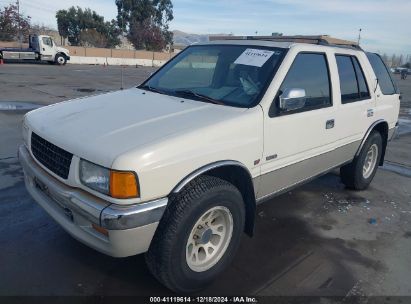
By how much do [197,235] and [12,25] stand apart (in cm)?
4766

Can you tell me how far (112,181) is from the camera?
7.81 feet

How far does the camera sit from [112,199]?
2414mm

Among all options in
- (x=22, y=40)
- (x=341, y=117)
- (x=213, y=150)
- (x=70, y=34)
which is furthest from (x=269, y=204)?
(x=70, y=34)

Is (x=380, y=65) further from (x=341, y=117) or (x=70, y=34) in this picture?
(x=70, y=34)

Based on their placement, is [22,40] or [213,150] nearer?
[213,150]

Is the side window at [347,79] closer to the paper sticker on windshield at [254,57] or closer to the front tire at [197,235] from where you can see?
the paper sticker on windshield at [254,57]

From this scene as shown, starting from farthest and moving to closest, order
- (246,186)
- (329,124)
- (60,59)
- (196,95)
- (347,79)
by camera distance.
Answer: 1. (60,59)
2. (347,79)
3. (329,124)
4. (196,95)
5. (246,186)

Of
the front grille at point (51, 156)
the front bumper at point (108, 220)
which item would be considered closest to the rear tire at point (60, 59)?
the front grille at point (51, 156)

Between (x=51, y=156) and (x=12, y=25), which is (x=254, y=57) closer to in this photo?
(x=51, y=156)

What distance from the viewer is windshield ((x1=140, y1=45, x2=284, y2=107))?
3.36m

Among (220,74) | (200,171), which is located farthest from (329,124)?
(200,171)

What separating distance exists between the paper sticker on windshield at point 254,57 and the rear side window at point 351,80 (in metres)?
1.13

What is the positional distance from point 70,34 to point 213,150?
61809 mm

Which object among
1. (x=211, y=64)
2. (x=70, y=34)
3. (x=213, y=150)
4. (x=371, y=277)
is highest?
(x=70, y=34)
